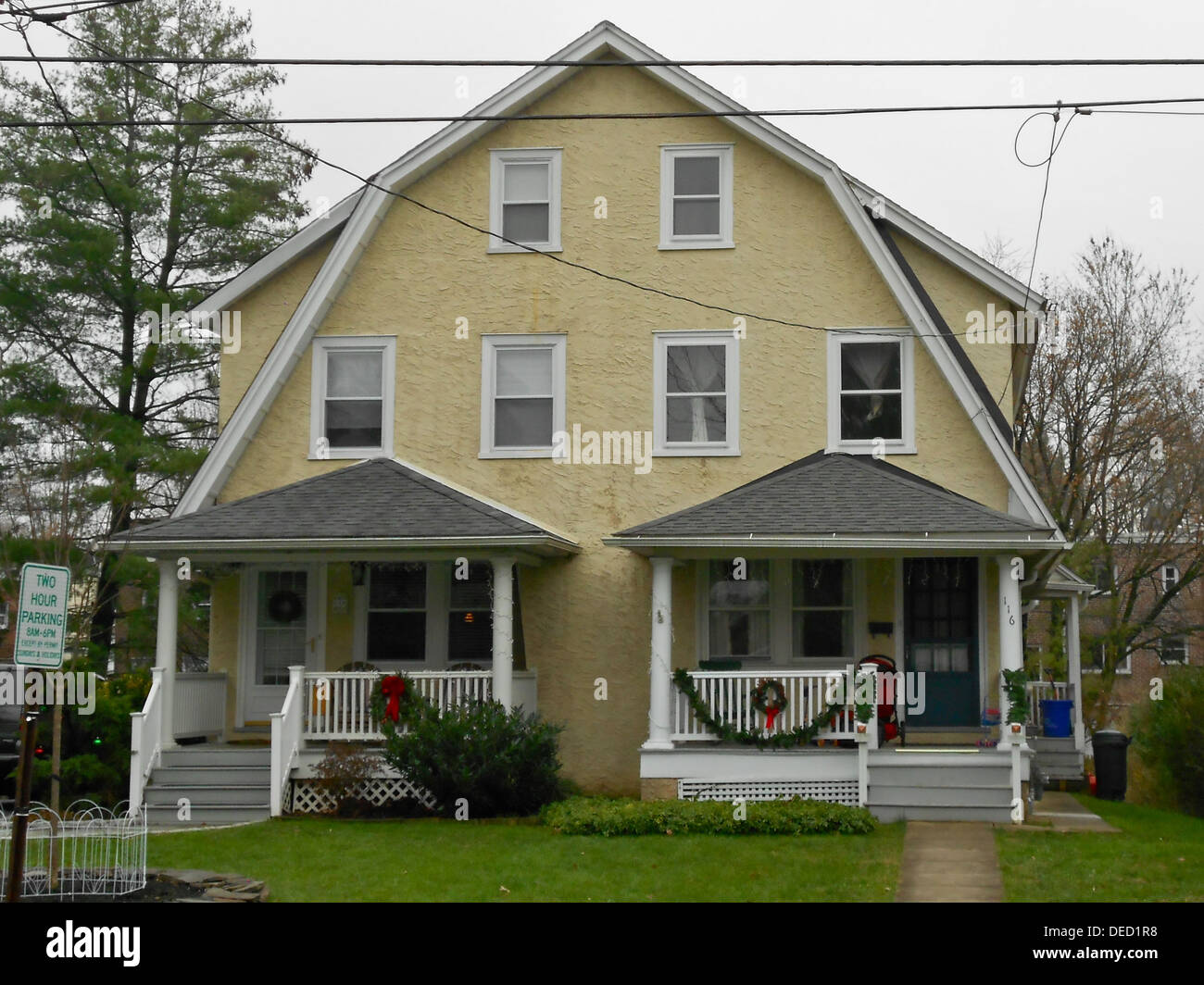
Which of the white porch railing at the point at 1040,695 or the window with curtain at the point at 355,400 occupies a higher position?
the window with curtain at the point at 355,400

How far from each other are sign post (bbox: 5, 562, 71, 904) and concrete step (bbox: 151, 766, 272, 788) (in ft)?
24.3

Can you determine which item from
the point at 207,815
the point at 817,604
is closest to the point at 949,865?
the point at 817,604

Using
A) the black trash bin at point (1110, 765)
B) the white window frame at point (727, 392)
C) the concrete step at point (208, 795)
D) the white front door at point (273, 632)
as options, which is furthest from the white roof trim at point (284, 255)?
the black trash bin at point (1110, 765)

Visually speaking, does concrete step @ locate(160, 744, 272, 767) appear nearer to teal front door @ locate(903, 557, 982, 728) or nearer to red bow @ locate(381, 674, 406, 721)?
red bow @ locate(381, 674, 406, 721)

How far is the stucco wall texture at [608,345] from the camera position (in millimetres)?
18297

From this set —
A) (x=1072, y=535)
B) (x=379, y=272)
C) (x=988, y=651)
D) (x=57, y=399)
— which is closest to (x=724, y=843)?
(x=988, y=651)

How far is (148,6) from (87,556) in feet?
37.3

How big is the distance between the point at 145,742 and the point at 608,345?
749cm

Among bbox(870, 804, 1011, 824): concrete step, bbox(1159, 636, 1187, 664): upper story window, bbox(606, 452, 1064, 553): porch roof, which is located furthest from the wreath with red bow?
bbox(1159, 636, 1187, 664): upper story window

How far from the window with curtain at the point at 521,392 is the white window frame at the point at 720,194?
6.63 ft

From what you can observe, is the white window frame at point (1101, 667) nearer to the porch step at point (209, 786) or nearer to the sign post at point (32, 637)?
the porch step at point (209, 786)

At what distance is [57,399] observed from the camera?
2672 centimetres

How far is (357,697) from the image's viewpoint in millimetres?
17281

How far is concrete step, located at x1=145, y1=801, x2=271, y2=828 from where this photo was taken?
16.0 m
